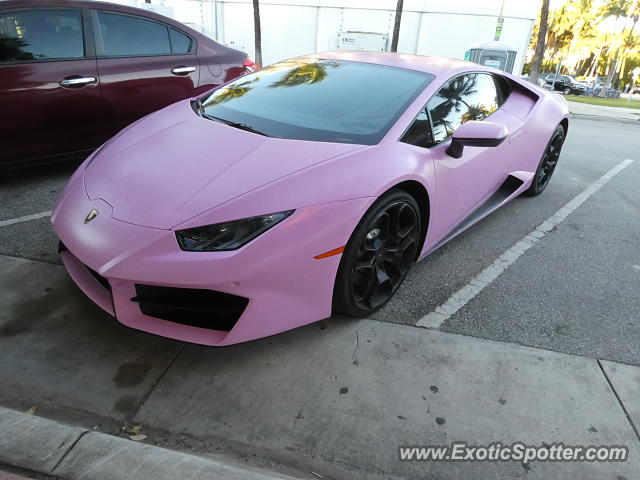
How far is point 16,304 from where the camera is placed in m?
2.45

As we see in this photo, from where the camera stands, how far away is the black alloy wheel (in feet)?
14.1

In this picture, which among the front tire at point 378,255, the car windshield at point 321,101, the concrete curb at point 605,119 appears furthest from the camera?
the concrete curb at point 605,119

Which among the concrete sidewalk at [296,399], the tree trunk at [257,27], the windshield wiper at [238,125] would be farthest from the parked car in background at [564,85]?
the concrete sidewalk at [296,399]

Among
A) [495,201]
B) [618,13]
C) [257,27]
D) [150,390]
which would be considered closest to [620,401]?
[495,201]

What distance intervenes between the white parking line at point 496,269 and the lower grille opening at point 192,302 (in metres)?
1.06

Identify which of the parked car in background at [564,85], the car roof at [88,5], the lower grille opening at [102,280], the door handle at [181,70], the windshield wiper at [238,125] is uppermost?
the car roof at [88,5]

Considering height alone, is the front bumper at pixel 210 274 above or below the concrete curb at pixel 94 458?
above

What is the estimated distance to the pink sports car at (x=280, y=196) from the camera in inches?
74.7

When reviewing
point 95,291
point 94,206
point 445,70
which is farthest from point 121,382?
point 445,70

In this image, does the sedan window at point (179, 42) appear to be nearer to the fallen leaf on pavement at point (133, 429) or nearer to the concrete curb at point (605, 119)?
the fallen leaf on pavement at point (133, 429)

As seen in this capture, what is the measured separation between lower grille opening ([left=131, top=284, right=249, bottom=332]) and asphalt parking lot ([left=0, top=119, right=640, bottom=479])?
1.03ft

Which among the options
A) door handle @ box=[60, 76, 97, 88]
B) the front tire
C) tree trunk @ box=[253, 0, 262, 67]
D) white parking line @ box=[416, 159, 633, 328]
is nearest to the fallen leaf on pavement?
the front tire

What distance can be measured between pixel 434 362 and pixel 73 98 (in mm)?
3303

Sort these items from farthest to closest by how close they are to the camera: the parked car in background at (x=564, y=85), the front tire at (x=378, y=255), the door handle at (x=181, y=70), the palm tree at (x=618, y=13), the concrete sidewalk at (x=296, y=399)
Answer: the palm tree at (x=618, y=13), the parked car in background at (x=564, y=85), the door handle at (x=181, y=70), the front tire at (x=378, y=255), the concrete sidewalk at (x=296, y=399)
